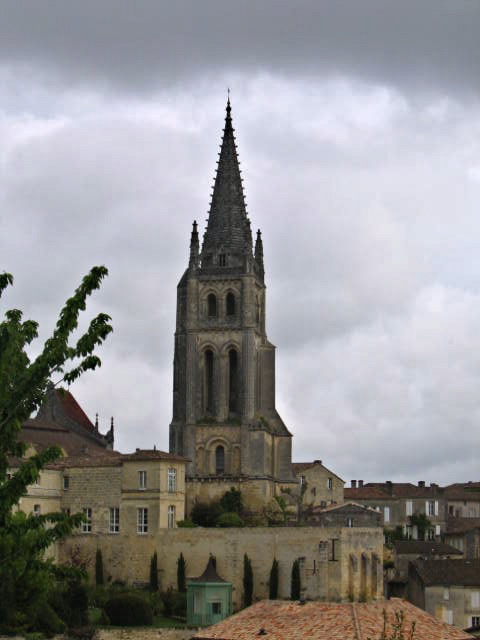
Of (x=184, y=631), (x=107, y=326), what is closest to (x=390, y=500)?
(x=184, y=631)

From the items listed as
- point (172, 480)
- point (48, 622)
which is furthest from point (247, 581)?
point (48, 622)

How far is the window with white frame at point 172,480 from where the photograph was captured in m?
71.0

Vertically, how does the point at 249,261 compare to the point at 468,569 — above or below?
above

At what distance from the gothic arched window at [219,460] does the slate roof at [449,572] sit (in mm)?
16060

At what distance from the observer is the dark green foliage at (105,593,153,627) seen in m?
58.9

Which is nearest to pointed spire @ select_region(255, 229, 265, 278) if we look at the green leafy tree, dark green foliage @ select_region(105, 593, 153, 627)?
dark green foliage @ select_region(105, 593, 153, 627)

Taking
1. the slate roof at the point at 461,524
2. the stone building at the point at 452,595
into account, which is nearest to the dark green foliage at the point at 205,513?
the stone building at the point at 452,595

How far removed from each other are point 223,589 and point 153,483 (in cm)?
775

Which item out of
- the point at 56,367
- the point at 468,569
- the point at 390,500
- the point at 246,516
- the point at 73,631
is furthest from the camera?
the point at 390,500

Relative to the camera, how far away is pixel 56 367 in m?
24.9

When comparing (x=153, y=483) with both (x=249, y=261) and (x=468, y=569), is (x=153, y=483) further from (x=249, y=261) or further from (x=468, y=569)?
(x=249, y=261)

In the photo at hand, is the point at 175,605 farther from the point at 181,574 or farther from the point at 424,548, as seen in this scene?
the point at 424,548

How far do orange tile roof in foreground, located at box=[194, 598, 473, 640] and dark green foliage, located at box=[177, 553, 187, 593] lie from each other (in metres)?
19.1

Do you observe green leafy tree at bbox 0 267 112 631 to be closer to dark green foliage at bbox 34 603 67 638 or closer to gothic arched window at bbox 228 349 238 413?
dark green foliage at bbox 34 603 67 638
